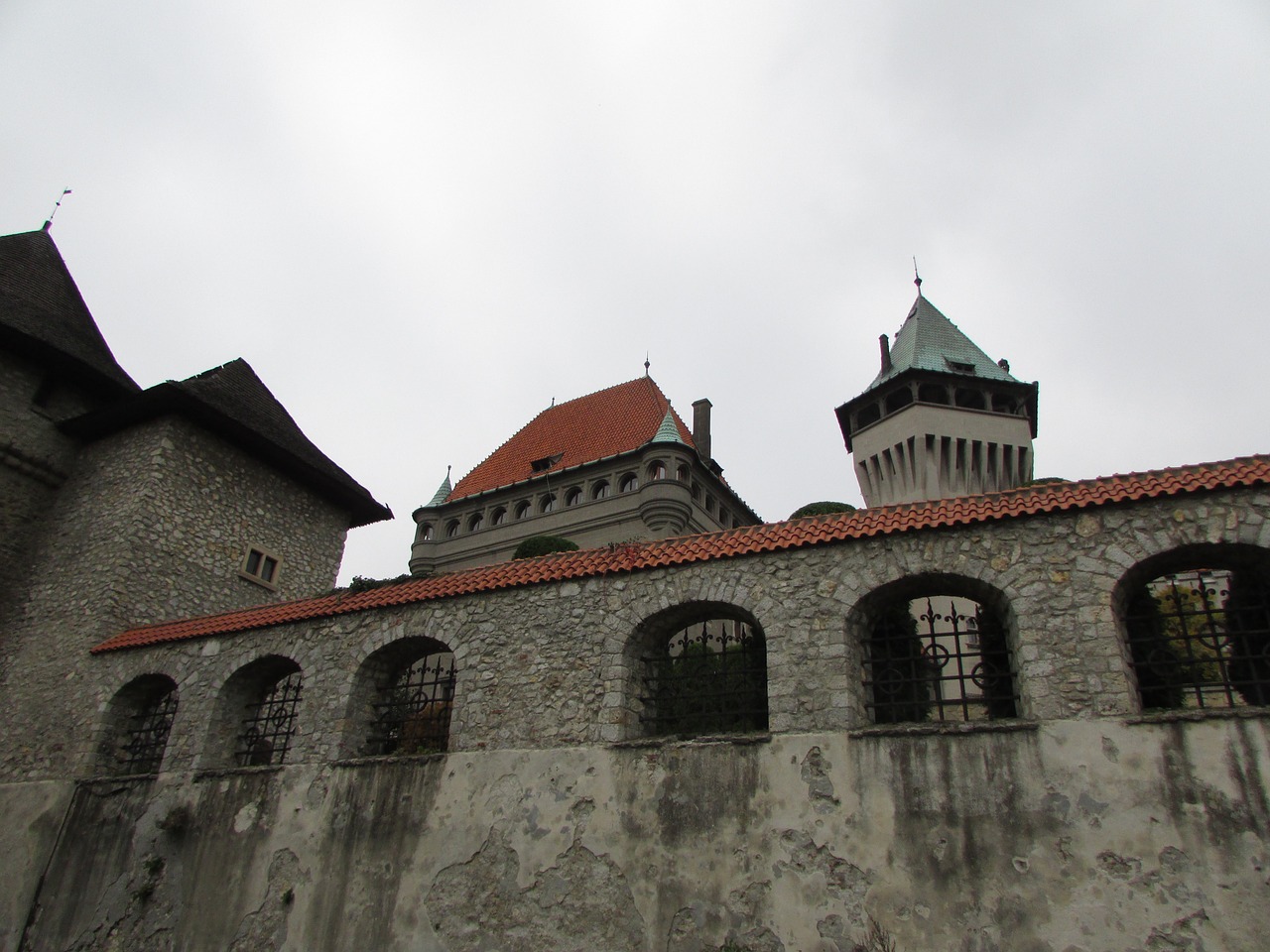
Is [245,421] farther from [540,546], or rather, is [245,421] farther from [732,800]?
[732,800]

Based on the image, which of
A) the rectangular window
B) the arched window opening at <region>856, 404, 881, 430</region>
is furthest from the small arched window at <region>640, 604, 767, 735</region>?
the arched window opening at <region>856, 404, 881, 430</region>

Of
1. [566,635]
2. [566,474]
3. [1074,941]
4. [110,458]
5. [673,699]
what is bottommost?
[1074,941]

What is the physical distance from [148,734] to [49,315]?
9069 millimetres

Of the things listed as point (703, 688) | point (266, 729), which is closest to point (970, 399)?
point (703, 688)

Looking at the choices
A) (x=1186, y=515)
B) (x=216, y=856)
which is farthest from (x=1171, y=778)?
(x=216, y=856)

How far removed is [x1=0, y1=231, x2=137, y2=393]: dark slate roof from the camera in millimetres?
15594

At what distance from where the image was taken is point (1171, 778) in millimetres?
6871

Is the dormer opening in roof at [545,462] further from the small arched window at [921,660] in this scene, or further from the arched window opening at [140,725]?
the small arched window at [921,660]

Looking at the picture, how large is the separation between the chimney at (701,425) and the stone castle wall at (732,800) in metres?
19.7

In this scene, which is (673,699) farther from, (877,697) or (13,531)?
(13,531)

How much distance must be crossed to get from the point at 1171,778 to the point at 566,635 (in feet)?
18.8

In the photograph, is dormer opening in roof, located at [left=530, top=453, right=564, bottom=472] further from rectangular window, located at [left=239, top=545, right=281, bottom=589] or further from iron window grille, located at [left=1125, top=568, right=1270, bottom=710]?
iron window grille, located at [left=1125, top=568, right=1270, bottom=710]

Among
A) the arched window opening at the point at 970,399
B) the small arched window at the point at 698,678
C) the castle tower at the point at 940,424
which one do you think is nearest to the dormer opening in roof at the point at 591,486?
the castle tower at the point at 940,424

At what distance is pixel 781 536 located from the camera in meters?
9.16
